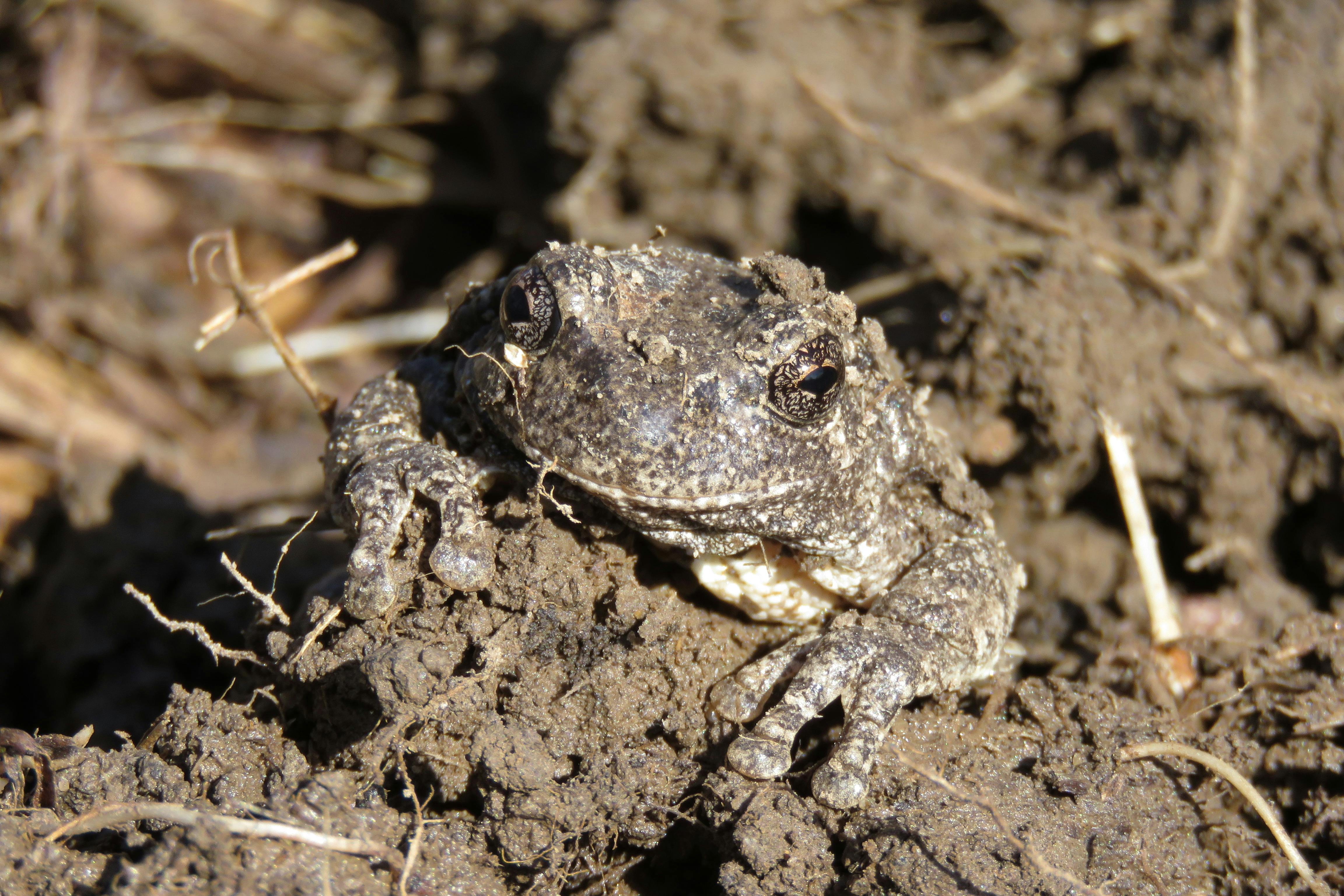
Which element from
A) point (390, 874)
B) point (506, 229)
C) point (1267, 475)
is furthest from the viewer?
point (506, 229)

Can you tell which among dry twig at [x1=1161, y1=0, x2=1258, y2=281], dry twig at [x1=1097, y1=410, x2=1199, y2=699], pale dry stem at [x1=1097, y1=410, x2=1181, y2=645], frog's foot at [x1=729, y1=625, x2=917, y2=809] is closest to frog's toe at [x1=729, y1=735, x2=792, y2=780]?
frog's foot at [x1=729, y1=625, x2=917, y2=809]

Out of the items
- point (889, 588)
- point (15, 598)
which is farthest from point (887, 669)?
point (15, 598)

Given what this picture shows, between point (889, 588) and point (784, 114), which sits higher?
point (784, 114)

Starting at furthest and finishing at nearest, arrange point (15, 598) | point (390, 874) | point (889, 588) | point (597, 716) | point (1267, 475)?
point (15, 598)
point (1267, 475)
point (889, 588)
point (597, 716)
point (390, 874)

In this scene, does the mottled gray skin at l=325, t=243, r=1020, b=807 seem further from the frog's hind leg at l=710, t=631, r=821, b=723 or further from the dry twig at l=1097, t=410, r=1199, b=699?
the dry twig at l=1097, t=410, r=1199, b=699

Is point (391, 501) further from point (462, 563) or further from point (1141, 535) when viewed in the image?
point (1141, 535)

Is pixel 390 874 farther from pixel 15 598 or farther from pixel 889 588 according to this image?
pixel 15 598

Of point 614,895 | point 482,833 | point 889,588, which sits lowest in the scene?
point 614,895
